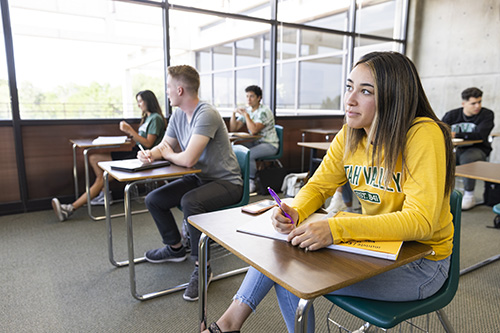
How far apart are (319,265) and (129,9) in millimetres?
3970

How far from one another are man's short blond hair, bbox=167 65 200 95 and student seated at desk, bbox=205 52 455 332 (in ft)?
4.33

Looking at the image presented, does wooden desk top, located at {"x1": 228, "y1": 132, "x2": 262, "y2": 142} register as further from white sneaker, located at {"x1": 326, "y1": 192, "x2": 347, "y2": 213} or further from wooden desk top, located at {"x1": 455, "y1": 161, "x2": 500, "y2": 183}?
wooden desk top, located at {"x1": 455, "y1": 161, "x2": 500, "y2": 183}

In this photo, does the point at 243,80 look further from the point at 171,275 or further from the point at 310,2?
the point at 171,275

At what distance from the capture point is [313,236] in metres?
0.96

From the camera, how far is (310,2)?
5277mm

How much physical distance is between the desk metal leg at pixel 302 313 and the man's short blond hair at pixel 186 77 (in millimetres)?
1722

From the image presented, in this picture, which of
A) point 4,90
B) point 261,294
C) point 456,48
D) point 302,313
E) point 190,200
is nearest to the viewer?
point 302,313

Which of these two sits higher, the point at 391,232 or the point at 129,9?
the point at 129,9

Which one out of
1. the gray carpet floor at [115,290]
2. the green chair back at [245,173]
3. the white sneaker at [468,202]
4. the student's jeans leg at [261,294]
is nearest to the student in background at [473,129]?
the white sneaker at [468,202]

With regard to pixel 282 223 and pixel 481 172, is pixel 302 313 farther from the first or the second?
pixel 481 172

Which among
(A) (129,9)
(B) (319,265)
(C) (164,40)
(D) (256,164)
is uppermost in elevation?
(A) (129,9)

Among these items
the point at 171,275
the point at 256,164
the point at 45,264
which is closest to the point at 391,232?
the point at 171,275

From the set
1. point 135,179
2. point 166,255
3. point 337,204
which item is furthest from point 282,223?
point 337,204

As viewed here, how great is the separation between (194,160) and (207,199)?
244 mm
